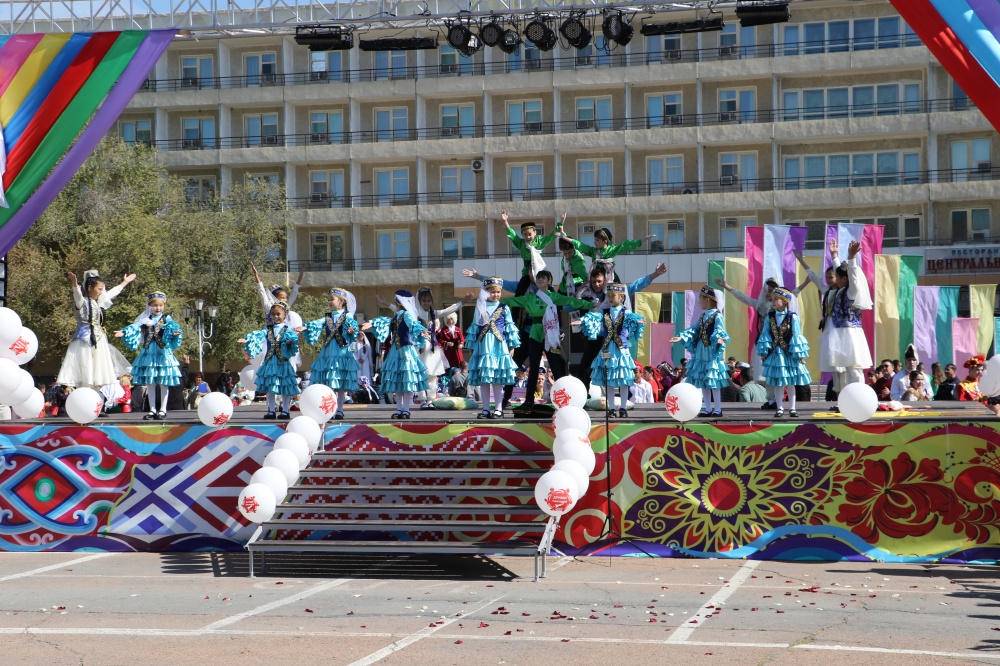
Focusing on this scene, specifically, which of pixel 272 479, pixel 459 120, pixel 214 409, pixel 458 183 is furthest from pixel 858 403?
pixel 459 120

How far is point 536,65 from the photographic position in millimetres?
38406

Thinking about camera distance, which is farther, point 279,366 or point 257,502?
point 279,366

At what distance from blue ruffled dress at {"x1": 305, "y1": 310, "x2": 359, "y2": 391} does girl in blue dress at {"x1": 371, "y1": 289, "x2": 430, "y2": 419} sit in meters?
0.34

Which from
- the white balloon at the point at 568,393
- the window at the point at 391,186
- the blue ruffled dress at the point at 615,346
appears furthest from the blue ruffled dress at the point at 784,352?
the window at the point at 391,186

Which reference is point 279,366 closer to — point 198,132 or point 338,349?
point 338,349

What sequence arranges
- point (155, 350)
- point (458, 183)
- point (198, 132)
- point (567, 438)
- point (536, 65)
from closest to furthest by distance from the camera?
point (567, 438) → point (155, 350) → point (536, 65) → point (458, 183) → point (198, 132)

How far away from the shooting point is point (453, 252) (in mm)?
39938

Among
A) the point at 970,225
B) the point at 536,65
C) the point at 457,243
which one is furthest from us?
the point at 457,243

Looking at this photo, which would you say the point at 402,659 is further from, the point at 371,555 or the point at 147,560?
the point at 147,560

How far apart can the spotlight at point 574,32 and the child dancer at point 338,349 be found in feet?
20.1

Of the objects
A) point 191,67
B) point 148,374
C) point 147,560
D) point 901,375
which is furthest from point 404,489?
point 191,67

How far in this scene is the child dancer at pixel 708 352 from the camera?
11.3 meters

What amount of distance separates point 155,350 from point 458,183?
28336 millimetres

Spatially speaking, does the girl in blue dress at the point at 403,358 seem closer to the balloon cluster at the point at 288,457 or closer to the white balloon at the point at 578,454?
the balloon cluster at the point at 288,457
